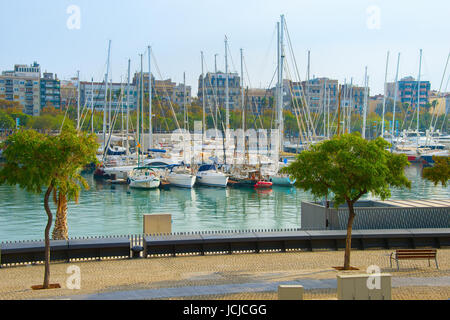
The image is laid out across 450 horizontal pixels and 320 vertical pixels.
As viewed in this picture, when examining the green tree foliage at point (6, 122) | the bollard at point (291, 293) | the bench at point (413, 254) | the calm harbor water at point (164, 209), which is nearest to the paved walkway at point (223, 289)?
the bench at point (413, 254)

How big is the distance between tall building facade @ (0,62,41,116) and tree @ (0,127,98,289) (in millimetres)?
160608

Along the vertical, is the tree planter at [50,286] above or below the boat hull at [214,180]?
above

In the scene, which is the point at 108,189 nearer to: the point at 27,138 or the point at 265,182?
the point at 265,182

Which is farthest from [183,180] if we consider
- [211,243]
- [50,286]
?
[50,286]

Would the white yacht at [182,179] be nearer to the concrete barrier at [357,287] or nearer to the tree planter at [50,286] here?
the tree planter at [50,286]

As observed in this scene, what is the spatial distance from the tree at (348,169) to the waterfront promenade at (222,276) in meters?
1.53

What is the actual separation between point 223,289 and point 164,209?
3361 centimetres

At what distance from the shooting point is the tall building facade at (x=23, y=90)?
16675cm

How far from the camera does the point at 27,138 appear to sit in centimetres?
1452

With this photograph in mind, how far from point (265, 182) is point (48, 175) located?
46959mm

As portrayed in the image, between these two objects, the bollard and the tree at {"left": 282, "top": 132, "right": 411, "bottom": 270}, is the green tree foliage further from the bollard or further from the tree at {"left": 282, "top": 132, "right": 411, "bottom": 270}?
the bollard

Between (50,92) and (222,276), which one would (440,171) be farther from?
(50,92)

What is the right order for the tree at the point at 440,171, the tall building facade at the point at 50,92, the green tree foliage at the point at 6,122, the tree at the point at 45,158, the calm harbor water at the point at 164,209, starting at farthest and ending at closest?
the tall building facade at the point at 50,92
the green tree foliage at the point at 6,122
the calm harbor water at the point at 164,209
the tree at the point at 440,171
the tree at the point at 45,158
